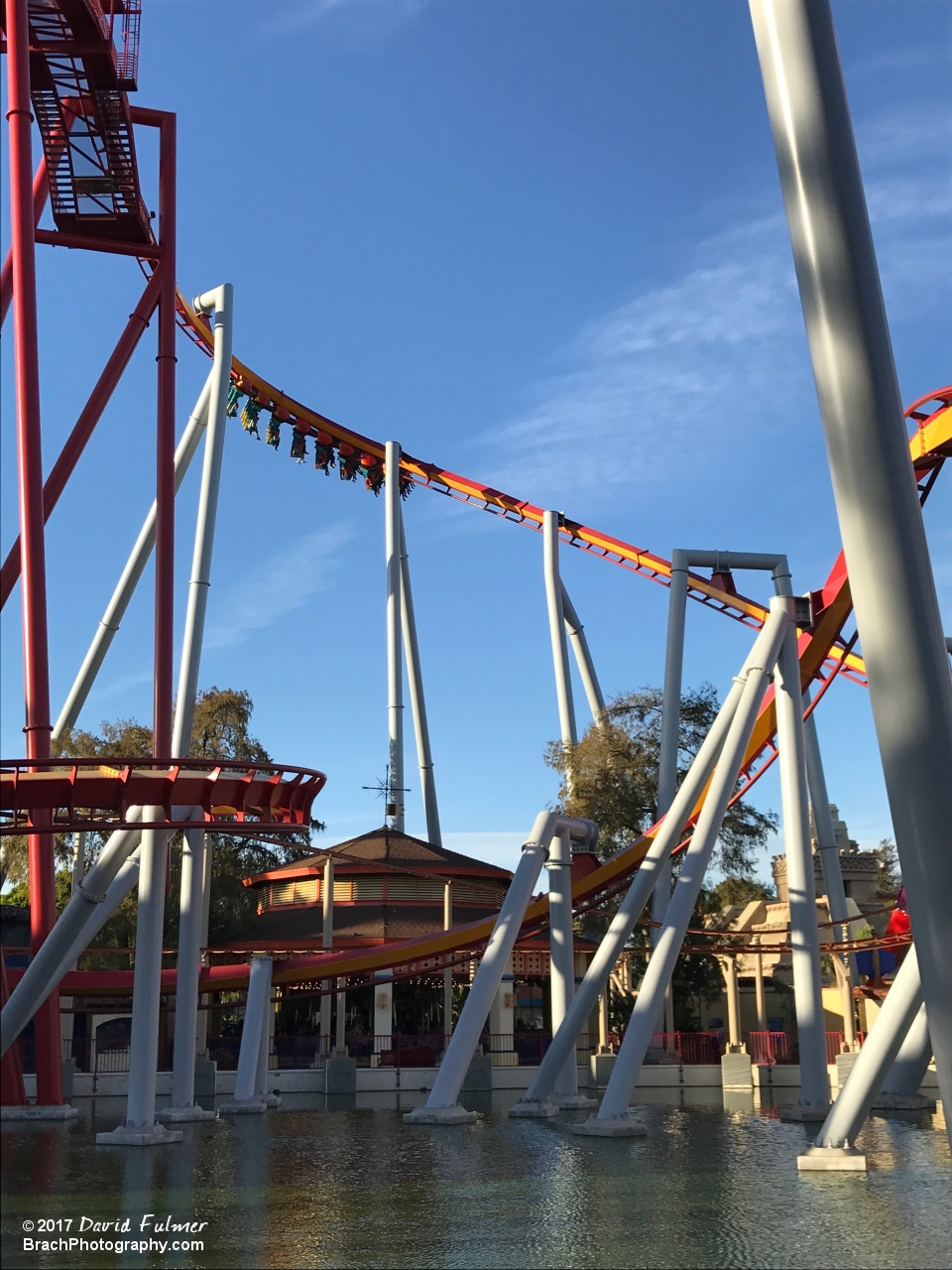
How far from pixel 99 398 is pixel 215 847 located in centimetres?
2273

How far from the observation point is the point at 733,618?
1198 inches

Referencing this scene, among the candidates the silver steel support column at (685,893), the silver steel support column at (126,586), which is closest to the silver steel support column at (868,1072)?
the silver steel support column at (685,893)

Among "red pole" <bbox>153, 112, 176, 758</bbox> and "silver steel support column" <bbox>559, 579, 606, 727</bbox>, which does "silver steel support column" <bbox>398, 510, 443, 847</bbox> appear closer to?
"silver steel support column" <bbox>559, 579, 606, 727</bbox>

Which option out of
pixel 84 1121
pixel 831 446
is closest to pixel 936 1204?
pixel 831 446

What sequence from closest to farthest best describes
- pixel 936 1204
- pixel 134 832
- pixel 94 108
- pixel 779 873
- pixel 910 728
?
pixel 910 728 < pixel 936 1204 < pixel 134 832 < pixel 94 108 < pixel 779 873

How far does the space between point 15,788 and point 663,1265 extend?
250 inches

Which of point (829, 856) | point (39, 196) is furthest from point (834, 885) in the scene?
point (39, 196)

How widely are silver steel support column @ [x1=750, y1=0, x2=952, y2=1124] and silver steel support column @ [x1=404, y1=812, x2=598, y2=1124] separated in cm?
1048

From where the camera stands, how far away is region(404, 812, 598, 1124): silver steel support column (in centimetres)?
1509

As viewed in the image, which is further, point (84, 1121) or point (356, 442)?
point (356, 442)

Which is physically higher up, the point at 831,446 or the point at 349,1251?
the point at 831,446

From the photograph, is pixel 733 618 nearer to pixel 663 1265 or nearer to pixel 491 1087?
pixel 491 1087

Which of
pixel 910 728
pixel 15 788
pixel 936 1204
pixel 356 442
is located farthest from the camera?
pixel 356 442

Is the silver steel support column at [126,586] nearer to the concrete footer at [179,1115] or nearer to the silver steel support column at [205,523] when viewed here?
the silver steel support column at [205,523]
